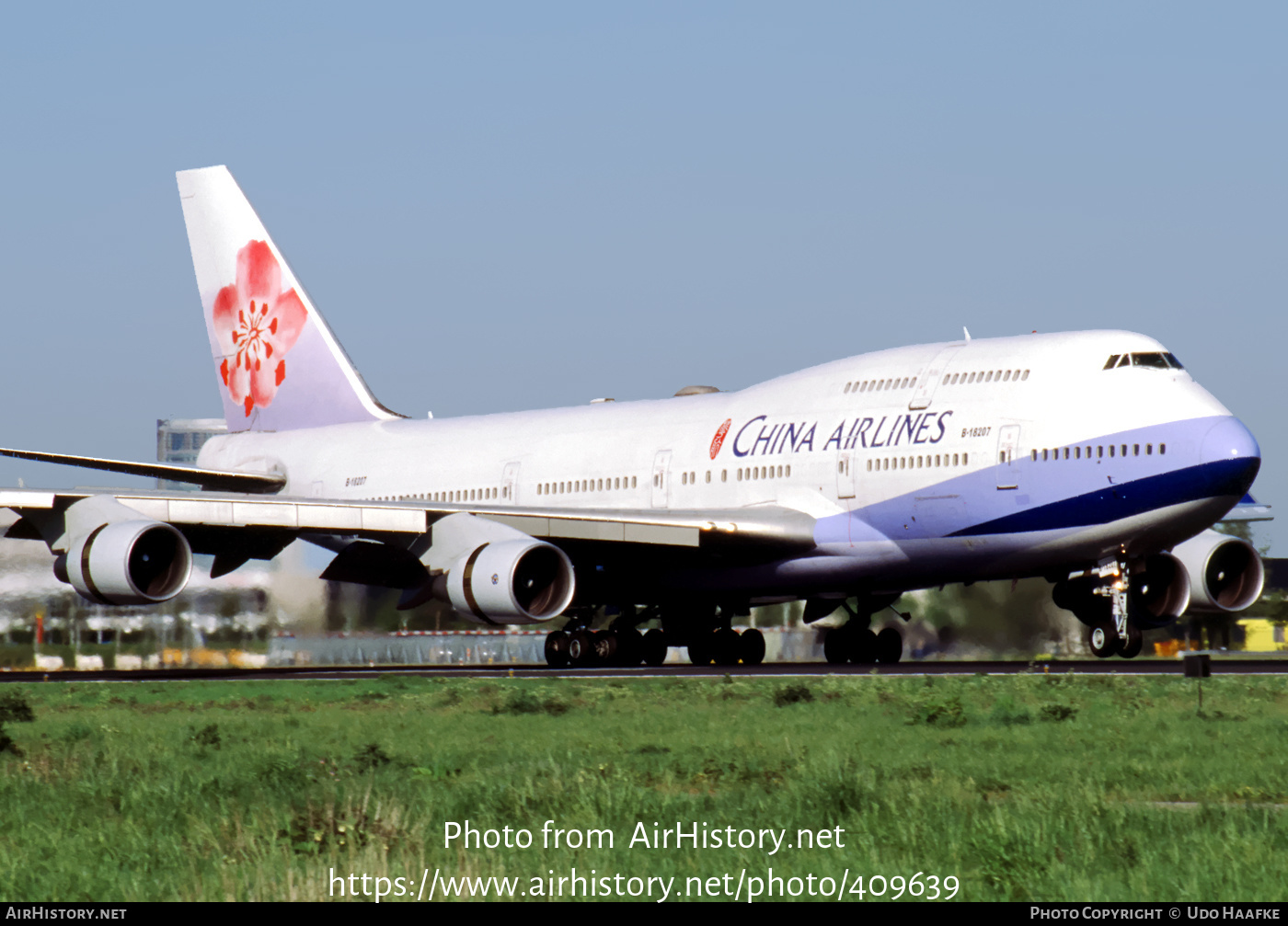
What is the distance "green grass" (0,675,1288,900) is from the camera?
8609 mm

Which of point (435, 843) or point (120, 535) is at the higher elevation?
point (120, 535)

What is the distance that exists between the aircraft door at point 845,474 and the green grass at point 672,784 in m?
6.83

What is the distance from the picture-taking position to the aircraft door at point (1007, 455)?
85.8ft

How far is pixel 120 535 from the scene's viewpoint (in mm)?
26234

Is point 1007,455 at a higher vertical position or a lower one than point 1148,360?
lower

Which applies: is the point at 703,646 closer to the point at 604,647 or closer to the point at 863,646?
the point at 604,647

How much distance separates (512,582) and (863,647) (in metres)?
7.98

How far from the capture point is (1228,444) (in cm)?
2506

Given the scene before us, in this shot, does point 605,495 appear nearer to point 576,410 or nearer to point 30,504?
point 576,410

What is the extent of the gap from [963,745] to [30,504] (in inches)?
712

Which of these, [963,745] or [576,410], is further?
[576,410]

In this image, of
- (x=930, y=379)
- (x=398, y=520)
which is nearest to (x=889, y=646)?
(x=930, y=379)

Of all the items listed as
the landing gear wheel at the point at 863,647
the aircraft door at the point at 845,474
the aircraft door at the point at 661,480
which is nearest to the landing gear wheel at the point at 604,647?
the aircraft door at the point at 661,480
